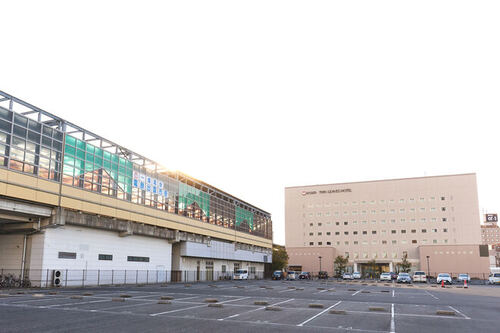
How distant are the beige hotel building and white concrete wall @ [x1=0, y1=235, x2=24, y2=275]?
8807cm

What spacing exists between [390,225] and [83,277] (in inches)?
Answer: 3644

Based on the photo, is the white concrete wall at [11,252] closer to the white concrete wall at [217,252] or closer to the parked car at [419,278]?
the white concrete wall at [217,252]

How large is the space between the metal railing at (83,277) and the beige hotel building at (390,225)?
69182 millimetres

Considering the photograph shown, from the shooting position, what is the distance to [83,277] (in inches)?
1497

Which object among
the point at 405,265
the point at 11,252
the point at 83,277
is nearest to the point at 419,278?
the point at 405,265

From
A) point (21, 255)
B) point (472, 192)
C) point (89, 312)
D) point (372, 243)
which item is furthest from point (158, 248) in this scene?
point (472, 192)

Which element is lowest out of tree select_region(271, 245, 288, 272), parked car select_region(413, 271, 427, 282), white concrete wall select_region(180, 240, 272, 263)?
parked car select_region(413, 271, 427, 282)

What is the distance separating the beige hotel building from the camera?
103m

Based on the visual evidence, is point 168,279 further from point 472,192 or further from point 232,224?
point 472,192

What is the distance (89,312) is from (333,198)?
11110 centimetres

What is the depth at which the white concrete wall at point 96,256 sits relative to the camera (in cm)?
3506

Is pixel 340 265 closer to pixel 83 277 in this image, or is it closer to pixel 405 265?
pixel 405 265

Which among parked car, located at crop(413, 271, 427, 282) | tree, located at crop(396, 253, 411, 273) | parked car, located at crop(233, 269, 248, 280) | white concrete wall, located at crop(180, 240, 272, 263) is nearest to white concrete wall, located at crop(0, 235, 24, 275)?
white concrete wall, located at crop(180, 240, 272, 263)

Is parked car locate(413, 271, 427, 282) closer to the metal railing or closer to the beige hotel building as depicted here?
the beige hotel building
